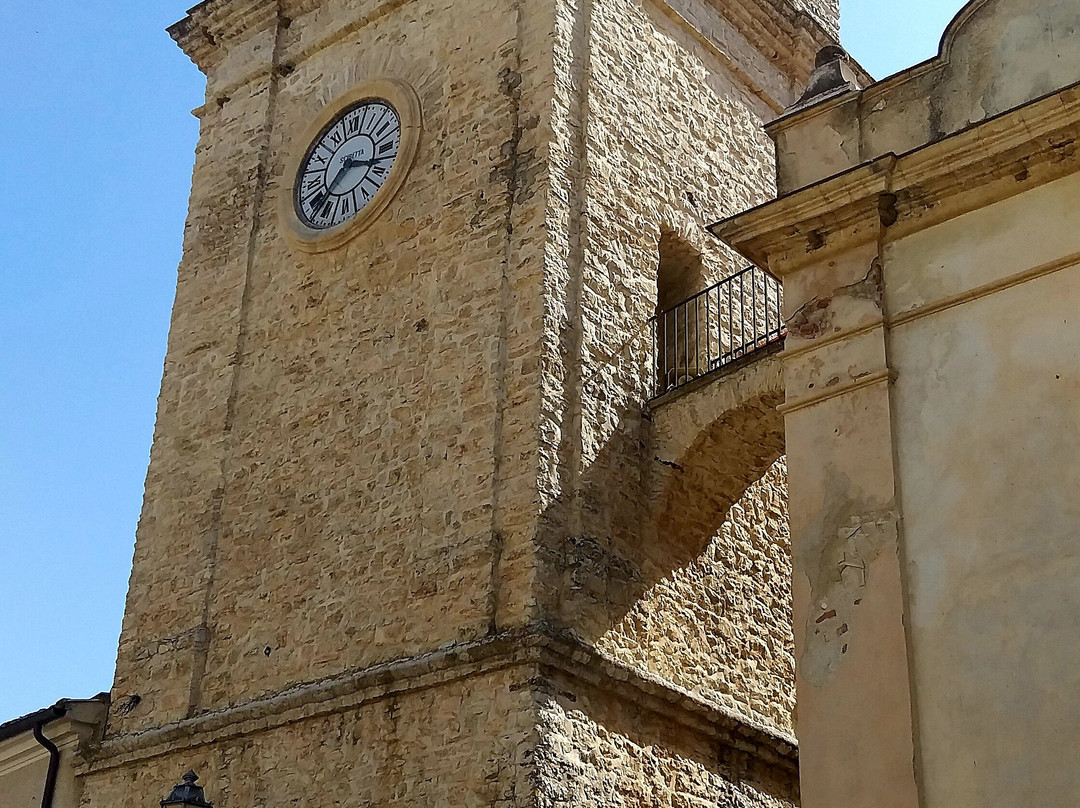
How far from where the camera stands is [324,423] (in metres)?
12.4

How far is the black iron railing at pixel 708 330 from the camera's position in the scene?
39.6ft

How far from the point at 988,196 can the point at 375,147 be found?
666 centimetres

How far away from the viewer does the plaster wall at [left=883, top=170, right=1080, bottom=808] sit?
6.84 m

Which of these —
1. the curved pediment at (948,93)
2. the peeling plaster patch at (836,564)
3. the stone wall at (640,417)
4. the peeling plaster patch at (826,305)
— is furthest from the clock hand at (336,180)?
the peeling plaster patch at (836,564)

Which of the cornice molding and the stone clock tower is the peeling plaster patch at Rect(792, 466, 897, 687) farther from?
the stone clock tower

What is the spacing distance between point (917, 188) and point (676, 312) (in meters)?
4.21

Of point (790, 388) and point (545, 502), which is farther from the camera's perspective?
point (545, 502)

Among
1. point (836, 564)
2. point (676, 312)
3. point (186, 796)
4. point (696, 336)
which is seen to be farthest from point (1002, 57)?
point (186, 796)

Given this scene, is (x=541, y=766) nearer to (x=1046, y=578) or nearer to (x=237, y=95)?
(x=1046, y=578)

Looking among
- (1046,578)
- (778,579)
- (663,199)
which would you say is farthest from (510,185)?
(1046,578)

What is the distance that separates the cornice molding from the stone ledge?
2.97 m

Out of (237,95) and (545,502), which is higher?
(237,95)

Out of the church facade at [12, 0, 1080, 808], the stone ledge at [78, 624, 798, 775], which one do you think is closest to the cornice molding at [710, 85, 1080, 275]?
the church facade at [12, 0, 1080, 808]

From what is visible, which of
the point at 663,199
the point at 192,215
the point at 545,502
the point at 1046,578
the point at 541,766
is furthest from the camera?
the point at 192,215
